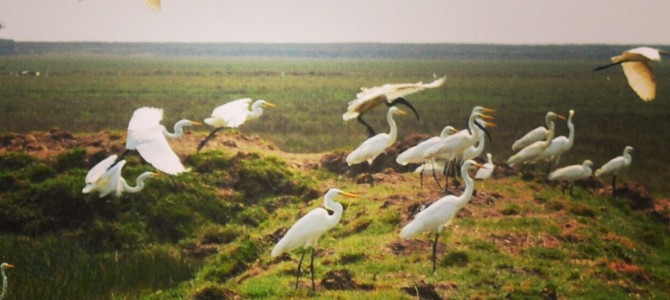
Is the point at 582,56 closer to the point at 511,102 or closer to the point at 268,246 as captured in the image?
the point at 511,102

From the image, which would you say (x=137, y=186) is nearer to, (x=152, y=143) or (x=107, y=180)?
(x=107, y=180)

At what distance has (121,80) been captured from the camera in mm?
64438

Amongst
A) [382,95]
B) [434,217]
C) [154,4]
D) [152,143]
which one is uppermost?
[154,4]

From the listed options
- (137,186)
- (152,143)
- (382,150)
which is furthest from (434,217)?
(137,186)

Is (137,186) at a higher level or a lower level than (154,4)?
lower

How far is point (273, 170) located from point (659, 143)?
15906 millimetres

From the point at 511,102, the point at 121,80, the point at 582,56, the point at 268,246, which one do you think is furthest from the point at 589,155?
the point at 582,56

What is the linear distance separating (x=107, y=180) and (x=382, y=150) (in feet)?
14.2

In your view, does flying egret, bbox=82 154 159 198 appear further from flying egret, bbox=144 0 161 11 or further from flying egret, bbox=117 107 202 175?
flying egret, bbox=144 0 161 11

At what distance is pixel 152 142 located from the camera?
10867 mm

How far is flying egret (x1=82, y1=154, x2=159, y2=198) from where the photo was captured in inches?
504

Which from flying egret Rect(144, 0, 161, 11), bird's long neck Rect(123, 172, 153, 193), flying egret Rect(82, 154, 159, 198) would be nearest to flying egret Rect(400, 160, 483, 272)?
flying egret Rect(144, 0, 161, 11)

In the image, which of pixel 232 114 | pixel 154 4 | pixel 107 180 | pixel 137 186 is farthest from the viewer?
pixel 137 186

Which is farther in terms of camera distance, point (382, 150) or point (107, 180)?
point (382, 150)
